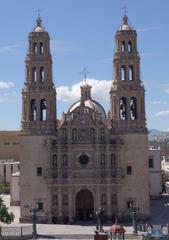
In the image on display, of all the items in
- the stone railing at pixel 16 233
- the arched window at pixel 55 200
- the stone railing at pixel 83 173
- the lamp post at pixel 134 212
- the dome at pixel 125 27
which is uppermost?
the dome at pixel 125 27

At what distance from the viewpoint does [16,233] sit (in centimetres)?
4425

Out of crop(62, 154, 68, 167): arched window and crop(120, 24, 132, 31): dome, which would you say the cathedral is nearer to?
crop(62, 154, 68, 167): arched window

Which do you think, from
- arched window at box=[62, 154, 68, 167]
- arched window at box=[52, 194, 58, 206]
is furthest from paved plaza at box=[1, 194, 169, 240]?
arched window at box=[62, 154, 68, 167]

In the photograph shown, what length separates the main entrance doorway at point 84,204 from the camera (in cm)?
5131

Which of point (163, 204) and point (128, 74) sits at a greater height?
point (128, 74)

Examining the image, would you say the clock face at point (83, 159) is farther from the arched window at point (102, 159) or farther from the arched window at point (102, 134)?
the arched window at point (102, 134)

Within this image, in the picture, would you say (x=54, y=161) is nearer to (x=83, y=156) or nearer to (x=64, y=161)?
(x=64, y=161)

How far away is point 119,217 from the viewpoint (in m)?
50.6

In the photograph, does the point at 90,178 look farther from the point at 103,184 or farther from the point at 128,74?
the point at 128,74

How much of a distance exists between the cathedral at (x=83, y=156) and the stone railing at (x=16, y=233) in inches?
183

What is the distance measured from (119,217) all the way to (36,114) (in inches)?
492

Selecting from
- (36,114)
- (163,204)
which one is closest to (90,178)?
(36,114)

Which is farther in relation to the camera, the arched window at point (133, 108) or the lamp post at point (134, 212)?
the arched window at point (133, 108)

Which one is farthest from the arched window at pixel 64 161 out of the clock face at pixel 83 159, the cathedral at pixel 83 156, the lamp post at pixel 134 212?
the lamp post at pixel 134 212
